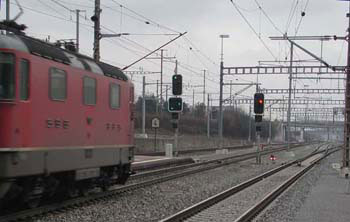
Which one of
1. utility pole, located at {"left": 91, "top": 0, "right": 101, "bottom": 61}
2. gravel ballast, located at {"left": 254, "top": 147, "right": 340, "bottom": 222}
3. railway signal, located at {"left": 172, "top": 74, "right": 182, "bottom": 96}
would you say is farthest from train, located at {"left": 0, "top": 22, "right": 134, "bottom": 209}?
railway signal, located at {"left": 172, "top": 74, "right": 182, "bottom": 96}

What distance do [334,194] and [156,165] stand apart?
11298mm

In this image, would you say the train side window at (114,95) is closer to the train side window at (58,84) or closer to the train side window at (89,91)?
the train side window at (89,91)

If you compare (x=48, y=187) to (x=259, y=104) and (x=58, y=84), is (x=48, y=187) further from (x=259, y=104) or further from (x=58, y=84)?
(x=259, y=104)

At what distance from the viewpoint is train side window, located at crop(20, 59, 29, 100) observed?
10750mm

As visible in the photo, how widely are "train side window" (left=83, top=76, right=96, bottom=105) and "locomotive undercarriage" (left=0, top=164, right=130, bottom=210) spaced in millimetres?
1931

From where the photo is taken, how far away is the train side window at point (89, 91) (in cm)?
1359

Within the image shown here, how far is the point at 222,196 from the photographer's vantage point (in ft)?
52.5

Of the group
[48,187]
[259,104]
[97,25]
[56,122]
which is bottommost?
[48,187]

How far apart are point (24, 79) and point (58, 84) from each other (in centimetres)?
148

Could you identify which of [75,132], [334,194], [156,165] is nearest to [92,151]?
[75,132]

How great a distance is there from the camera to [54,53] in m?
12.3

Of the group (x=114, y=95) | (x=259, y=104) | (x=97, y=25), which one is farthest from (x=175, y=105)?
(x=114, y=95)

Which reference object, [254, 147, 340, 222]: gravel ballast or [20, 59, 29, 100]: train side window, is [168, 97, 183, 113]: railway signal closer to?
[254, 147, 340, 222]: gravel ballast

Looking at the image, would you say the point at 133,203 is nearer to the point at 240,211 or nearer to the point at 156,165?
the point at 240,211
